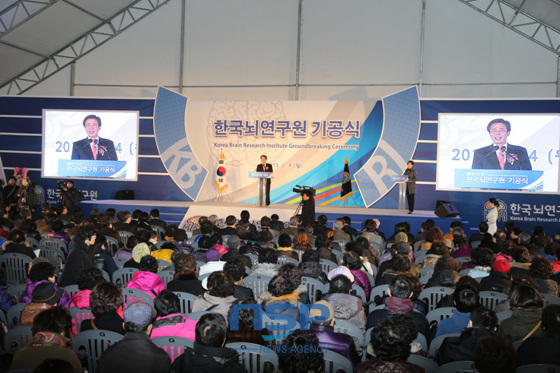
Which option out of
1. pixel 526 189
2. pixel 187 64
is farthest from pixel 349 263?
pixel 187 64

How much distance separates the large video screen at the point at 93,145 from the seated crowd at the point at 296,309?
26.2 feet

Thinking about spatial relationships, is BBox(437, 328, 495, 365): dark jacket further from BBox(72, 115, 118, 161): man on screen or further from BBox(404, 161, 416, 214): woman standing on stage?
BBox(72, 115, 118, 161): man on screen

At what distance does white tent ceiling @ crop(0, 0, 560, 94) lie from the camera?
44.0ft

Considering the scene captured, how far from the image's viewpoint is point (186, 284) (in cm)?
442

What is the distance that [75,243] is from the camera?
209 inches

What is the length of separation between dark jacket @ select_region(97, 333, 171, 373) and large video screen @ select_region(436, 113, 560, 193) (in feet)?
35.8

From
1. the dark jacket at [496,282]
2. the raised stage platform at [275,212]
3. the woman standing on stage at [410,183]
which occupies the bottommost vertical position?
the dark jacket at [496,282]

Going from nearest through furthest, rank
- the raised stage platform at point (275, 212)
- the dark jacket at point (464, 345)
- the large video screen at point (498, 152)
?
the dark jacket at point (464, 345) < the raised stage platform at point (275, 212) < the large video screen at point (498, 152)

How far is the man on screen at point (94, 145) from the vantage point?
46.0ft

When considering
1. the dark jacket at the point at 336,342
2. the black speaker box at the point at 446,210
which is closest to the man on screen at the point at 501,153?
the black speaker box at the point at 446,210

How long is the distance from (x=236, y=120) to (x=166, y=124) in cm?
185

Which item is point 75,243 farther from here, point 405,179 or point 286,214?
point 405,179

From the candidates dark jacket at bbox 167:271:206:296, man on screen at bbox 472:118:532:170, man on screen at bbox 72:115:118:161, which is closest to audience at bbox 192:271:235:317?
dark jacket at bbox 167:271:206:296

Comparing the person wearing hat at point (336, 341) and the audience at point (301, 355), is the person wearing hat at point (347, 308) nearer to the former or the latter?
the person wearing hat at point (336, 341)
